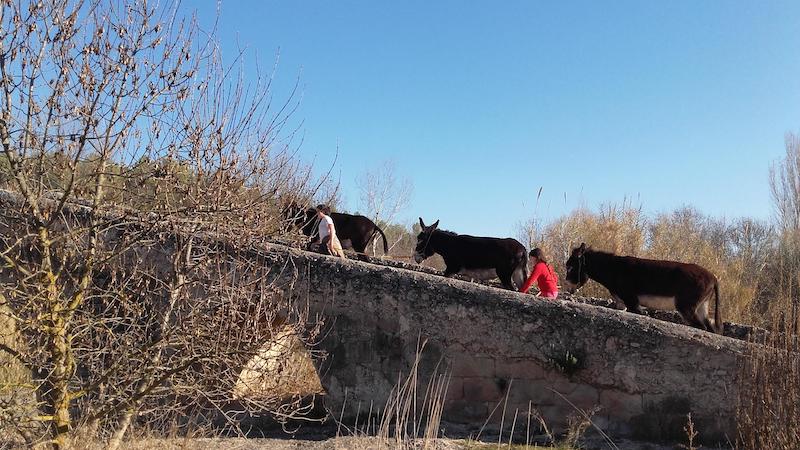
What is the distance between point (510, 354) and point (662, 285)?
2.48m

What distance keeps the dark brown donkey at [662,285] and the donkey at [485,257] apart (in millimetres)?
1476

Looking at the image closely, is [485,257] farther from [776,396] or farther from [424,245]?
[776,396]

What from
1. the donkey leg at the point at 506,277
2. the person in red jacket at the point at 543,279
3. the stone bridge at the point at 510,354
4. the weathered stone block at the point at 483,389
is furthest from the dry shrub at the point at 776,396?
the donkey leg at the point at 506,277

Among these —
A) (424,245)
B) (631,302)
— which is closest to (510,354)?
(631,302)

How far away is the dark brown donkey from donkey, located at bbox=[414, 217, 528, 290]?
148 cm

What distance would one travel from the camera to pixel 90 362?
624cm

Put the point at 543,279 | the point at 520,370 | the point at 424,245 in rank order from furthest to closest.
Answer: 1. the point at 424,245
2. the point at 543,279
3. the point at 520,370

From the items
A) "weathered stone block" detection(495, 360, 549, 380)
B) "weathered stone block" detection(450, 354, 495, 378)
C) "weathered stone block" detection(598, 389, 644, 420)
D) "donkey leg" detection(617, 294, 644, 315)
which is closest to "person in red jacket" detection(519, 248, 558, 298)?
"donkey leg" detection(617, 294, 644, 315)

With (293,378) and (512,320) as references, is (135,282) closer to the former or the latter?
(293,378)

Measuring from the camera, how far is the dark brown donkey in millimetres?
8719

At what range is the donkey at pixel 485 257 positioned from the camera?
35.6 ft

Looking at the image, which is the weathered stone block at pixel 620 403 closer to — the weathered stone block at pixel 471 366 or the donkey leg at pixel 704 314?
the weathered stone block at pixel 471 366

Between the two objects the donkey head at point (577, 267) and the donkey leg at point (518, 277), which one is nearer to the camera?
the donkey head at point (577, 267)

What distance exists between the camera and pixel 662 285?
8.89 metres
